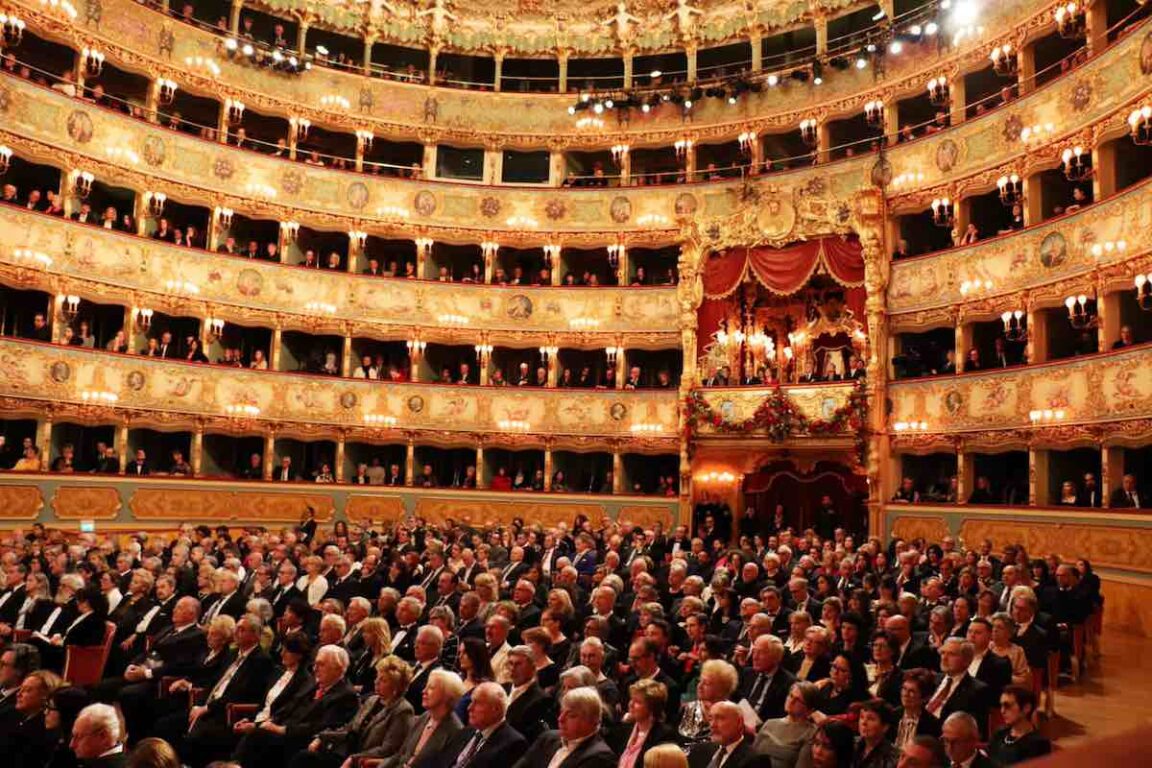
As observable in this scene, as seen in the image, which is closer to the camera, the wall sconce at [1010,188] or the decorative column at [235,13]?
the wall sconce at [1010,188]

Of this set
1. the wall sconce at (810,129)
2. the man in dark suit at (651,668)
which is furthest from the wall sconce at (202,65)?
the man in dark suit at (651,668)

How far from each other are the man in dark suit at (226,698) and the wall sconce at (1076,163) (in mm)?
15714

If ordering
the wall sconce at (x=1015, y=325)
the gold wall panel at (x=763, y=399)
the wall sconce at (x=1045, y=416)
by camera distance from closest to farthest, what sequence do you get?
the wall sconce at (x=1045, y=416) < the wall sconce at (x=1015, y=325) < the gold wall panel at (x=763, y=399)

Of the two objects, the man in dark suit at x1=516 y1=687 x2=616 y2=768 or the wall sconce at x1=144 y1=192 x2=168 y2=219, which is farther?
the wall sconce at x1=144 y1=192 x2=168 y2=219

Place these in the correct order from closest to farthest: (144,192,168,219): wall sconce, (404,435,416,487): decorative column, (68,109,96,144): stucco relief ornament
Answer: (68,109,96,144): stucco relief ornament → (144,192,168,219): wall sconce → (404,435,416,487): decorative column

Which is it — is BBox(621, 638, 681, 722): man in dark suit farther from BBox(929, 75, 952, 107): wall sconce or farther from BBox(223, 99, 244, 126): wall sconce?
BBox(223, 99, 244, 126): wall sconce

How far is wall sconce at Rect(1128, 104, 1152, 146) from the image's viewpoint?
1412 cm

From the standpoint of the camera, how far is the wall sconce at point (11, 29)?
59.7 feet

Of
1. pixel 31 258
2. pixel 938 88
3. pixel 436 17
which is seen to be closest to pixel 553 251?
pixel 436 17

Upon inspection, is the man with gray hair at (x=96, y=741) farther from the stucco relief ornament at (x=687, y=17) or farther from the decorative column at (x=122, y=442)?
the stucco relief ornament at (x=687, y=17)

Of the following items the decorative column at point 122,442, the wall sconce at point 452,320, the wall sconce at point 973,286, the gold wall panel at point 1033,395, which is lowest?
the decorative column at point 122,442

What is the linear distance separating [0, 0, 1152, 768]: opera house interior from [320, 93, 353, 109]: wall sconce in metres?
0.11

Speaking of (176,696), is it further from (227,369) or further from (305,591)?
(227,369)

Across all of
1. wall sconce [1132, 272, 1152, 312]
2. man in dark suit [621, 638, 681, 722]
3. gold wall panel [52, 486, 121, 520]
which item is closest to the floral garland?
wall sconce [1132, 272, 1152, 312]
